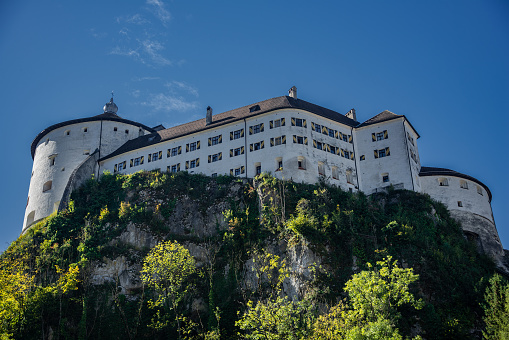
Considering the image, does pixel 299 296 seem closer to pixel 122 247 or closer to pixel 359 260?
pixel 359 260

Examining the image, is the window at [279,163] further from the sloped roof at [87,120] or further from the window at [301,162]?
the sloped roof at [87,120]

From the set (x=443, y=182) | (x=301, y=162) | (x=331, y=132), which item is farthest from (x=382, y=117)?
(x=301, y=162)

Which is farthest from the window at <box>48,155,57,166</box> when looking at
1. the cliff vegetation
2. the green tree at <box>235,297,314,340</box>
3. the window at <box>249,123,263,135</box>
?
the green tree at <box>235,297,314,340</box>

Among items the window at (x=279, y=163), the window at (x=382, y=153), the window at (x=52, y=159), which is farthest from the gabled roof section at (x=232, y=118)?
the window at (x=279, y=163)

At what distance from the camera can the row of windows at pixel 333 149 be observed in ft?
210

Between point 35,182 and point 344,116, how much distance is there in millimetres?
40704

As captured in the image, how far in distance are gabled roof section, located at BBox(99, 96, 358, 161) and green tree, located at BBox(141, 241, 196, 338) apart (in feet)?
67.8

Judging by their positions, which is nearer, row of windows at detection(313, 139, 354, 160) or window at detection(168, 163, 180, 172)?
row of windows at detection(313, 139, 354, 160)

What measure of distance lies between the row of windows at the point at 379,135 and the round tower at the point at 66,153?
32265mm

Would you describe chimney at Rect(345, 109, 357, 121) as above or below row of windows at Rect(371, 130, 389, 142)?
above

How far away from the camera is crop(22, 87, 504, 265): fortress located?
63.2 meters

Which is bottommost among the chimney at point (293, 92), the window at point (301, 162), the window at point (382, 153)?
the window at point (301, 162)

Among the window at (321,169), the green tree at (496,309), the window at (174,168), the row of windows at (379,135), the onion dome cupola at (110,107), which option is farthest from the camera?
the onion dome cupola at (110,107)

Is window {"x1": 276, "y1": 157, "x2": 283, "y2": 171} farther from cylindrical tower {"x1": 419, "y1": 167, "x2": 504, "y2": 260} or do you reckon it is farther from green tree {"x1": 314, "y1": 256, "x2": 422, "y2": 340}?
green tree {"x1": 314, "y1": 256, "x2": 422, "y2": 340}
